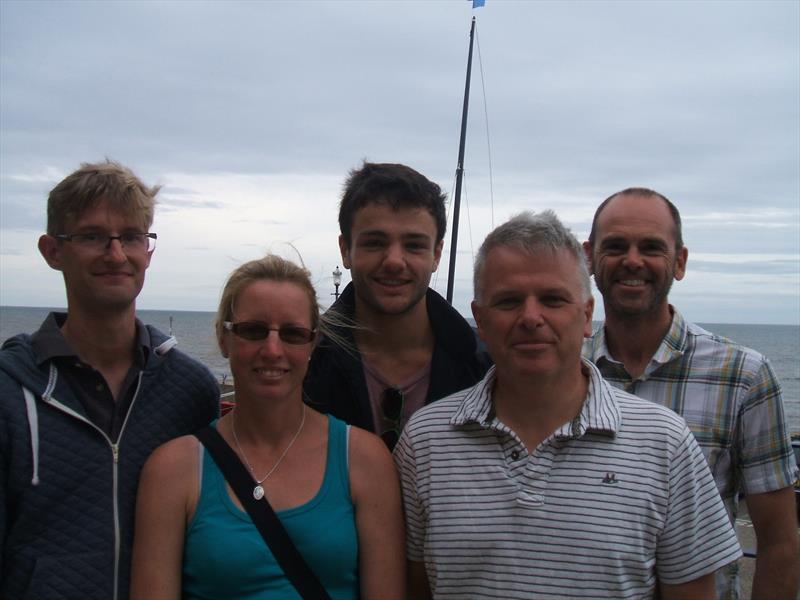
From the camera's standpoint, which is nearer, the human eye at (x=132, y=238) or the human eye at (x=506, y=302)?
the human eye at (x=506, y=302)

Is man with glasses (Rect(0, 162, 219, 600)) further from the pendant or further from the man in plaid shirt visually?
the man in plaid shirt

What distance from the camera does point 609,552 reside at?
83.4 inches

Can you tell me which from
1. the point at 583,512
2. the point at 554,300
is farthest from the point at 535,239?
the point at 583,512

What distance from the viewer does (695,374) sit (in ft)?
9.58

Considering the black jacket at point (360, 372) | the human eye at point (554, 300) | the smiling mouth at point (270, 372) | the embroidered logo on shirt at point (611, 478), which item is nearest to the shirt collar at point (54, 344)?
the smiling mouth at point (270, 372)

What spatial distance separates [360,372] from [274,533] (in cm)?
93

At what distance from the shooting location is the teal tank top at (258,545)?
2.24m

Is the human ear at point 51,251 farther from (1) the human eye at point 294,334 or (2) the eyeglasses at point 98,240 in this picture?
(1) the human eye at point 294,334

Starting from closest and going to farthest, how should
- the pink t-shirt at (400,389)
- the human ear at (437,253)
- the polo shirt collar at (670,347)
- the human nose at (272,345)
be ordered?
the human nose at (272,345) → the polo shirt collar at (670,347) → the pink t-shirt at (400,389) → the human ear at (437,253)

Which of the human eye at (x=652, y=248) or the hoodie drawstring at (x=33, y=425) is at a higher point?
the human eye at (x=652, y=248)

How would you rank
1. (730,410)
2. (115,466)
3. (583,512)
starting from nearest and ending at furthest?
(583,512) → (115,466) → (730,410)

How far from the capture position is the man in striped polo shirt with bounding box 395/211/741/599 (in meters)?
2.14

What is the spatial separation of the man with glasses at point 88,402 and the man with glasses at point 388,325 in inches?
22.7

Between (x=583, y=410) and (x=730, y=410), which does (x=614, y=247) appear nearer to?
(x=730, y=410)
